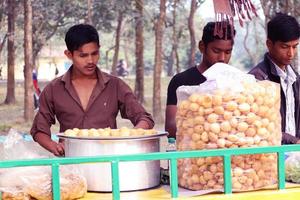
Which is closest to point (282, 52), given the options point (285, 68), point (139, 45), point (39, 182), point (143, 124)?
point (285, 68)

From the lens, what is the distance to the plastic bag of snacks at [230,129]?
2006 millimetres

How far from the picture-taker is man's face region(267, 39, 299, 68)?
2.97 metres

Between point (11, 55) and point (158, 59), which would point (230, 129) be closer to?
point (158, 59)

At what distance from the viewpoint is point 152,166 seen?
2119mm

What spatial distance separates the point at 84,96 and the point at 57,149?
53 cm

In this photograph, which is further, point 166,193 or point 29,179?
point 166,193

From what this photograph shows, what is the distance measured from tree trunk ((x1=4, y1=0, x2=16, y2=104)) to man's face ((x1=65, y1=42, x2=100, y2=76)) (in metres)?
13.4

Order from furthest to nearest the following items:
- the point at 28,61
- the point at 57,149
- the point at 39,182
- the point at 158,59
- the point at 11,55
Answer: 1. the point at 11,55
2. the point at 158,59
3. the point at 28,61
4. the point at 57,149
5. the point at 39,182

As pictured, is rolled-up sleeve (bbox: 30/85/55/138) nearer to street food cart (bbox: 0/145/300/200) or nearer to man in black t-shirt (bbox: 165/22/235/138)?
man in black t-shirt (bbox: 165/22/235/138)

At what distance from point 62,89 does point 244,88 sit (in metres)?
1.23

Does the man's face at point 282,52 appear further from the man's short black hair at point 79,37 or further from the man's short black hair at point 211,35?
the man's short black hair at point 79,37

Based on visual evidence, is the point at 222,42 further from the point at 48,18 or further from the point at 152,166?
the point at 48,18

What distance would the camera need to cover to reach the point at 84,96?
3.02m

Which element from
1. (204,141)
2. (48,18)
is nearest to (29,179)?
(204,141)
